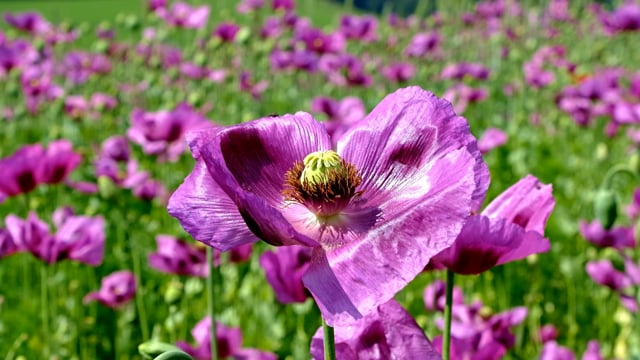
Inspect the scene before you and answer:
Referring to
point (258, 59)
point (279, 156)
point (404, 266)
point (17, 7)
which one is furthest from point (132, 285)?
point (17, 7)

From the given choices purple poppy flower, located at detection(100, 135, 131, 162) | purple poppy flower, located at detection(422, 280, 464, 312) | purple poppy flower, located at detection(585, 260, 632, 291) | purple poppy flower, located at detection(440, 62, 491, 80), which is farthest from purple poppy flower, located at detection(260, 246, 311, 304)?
purple poppy flower, located at detection(440, 62, 491, 80)

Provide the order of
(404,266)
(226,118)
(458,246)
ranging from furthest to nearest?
(226,118)
(458,246)
(404,266)

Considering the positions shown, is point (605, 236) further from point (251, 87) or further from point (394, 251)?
point (251, 87)

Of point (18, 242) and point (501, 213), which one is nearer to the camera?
point (501, 213)

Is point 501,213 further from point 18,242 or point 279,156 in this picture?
point 18,242

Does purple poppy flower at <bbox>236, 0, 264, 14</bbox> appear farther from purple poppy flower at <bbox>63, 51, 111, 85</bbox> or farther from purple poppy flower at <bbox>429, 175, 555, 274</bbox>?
purple poppy flower at <bbox>429, 175, 555, 274</bbox>

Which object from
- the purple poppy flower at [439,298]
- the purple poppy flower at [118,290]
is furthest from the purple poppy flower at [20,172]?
the purple poppy flower at [439,298]
